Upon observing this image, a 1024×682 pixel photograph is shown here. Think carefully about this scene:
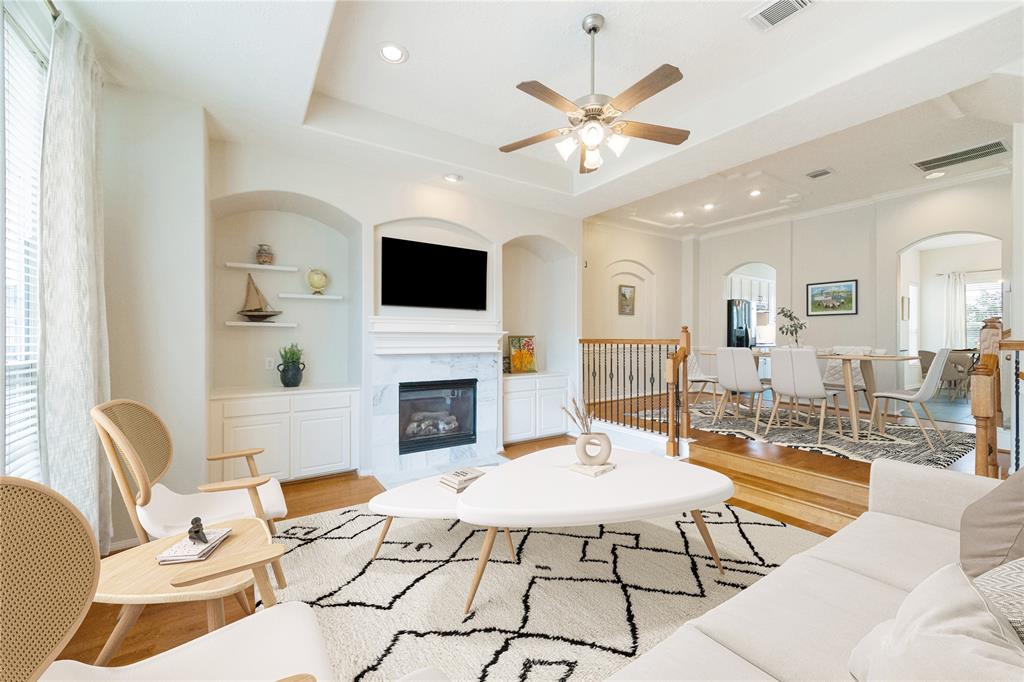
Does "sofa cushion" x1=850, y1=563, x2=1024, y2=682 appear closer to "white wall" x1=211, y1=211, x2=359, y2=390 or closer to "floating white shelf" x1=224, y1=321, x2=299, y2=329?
"white wall" x1=211, y1=211, x2=359, y2=390

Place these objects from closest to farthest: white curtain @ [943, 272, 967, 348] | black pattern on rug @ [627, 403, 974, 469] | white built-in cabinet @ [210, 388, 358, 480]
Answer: white built-in cabinet @ [210, 388, 358, 480] < black pattern on rug @ [627, 403, 974, 469] < white curtain @ [943, 272, 967, 348]

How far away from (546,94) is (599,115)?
337 millimetres

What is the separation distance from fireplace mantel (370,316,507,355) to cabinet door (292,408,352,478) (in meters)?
0.71

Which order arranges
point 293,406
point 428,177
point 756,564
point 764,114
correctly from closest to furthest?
1. point 756,564
2. point 764,114
3. point 293,406
4. point 428,177

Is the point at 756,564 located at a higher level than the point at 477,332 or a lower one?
lower

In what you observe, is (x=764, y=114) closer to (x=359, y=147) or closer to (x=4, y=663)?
(x=359, y=147)

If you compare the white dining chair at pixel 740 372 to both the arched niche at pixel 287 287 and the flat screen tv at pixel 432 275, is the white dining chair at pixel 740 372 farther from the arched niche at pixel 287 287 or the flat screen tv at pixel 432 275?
the arched niche at pixel 287 287

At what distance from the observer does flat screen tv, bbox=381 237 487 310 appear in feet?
13.3

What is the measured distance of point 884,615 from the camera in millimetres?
1187

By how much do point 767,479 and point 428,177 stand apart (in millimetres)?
3938

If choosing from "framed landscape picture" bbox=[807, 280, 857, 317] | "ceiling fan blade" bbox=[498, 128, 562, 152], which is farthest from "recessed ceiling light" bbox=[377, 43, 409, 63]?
Answer: "framed landscape picture" bbox=[807, 280, 857, 317]

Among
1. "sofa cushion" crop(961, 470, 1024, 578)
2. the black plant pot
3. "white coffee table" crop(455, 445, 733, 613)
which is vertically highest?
the black plant pot

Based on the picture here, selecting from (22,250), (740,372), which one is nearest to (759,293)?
(740,372)

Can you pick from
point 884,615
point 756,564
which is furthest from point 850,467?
point 884,615
